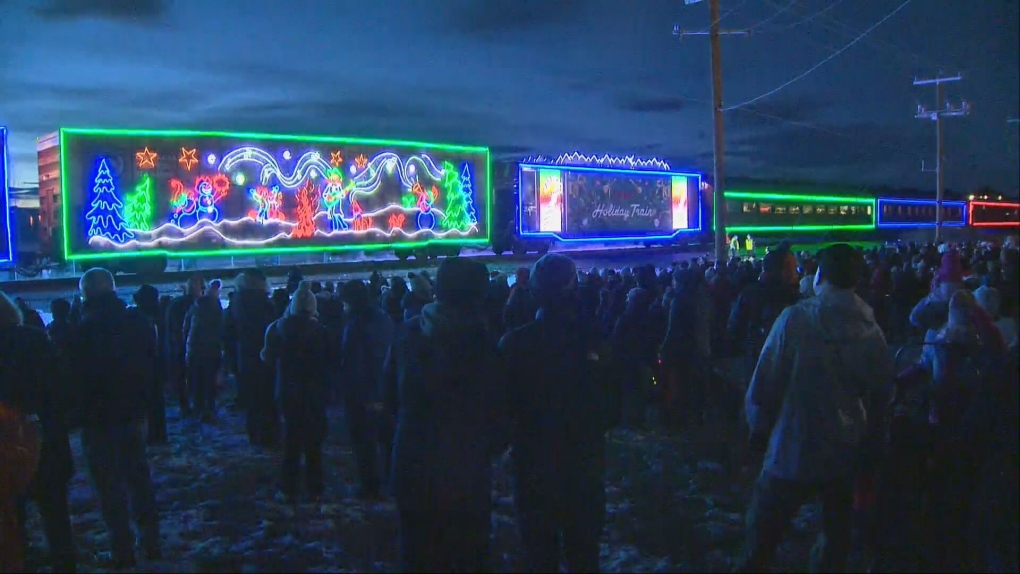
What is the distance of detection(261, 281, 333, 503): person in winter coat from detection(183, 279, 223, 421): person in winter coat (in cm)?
235

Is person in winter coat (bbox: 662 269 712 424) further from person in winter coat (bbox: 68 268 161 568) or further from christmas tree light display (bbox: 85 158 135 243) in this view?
christmas tree light display (bbox: 85 158 135 243)

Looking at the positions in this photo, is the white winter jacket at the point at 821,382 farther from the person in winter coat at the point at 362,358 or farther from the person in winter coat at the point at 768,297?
the person in winter coat at the point at 362,358

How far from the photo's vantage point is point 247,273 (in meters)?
7.28

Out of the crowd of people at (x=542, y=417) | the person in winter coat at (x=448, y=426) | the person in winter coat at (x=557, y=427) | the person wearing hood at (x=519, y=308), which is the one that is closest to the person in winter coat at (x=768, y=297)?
the crowd of people at (x=542, y=417)

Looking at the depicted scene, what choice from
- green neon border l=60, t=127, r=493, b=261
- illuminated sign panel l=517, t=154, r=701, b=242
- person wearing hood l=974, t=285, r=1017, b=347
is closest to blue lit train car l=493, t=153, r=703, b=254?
illuminated sign panel l=517, t=154, r=701, b=242

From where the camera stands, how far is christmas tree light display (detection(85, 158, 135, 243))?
52.8 feet

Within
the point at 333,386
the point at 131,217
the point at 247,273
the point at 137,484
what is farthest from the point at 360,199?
the point at 137,484

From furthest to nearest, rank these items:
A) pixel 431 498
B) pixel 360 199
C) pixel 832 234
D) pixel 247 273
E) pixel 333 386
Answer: pixel 832 234 < pixel 360 199 < pixel 247 273 < pixel 333 386 < pixel 431 498

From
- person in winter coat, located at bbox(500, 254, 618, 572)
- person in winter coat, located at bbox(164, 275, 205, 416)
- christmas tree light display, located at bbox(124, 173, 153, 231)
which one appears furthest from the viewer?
christmas tree light display, located at bbox(124, 173, 153, 231)

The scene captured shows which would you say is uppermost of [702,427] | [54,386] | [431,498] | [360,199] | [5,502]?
[360,199]

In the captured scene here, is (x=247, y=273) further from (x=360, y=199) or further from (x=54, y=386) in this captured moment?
(x=360, y=199)

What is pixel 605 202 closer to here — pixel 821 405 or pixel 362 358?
pixel 362 358

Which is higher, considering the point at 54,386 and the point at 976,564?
the point at 54,386

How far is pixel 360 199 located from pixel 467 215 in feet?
13.1
